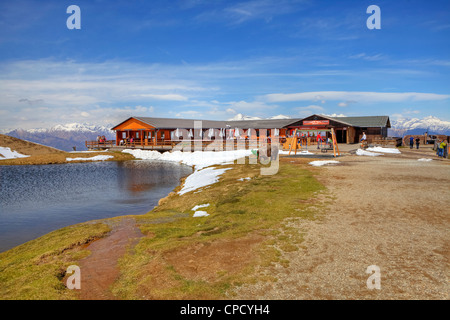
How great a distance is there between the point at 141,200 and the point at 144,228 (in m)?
11.1

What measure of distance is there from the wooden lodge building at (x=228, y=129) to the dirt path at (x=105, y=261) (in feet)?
171

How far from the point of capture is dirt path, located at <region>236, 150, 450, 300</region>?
6.10 m

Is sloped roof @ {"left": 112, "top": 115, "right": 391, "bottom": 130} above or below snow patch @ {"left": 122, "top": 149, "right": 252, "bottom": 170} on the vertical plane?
above

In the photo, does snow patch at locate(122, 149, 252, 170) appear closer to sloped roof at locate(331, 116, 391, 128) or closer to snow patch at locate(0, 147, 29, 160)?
snow patch at locate(0, 147, 29, 160)

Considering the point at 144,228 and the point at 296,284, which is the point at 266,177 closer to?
the point at 144,228

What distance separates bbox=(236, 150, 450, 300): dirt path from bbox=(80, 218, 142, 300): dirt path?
11.1 feet

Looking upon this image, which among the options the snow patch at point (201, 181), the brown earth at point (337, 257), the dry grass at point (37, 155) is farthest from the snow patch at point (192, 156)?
the brown earth at point (337, 257)

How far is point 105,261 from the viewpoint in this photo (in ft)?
28.6

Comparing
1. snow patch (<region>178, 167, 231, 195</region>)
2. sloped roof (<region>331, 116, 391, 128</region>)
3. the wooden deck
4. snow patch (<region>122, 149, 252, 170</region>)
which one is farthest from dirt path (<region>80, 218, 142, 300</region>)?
sloped roof (<region>331, 116, 391, 128</region>)

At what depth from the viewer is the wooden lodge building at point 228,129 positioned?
63.4 metres

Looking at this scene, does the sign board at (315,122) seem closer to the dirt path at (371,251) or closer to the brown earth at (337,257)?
the dirt path at (371,251)

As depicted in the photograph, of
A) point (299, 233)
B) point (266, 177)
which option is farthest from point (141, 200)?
point (299, 233)

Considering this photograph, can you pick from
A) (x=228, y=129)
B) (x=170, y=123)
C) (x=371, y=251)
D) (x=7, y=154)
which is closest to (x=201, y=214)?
(x=371, y=251)

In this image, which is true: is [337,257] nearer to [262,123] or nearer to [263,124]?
[263,124]
